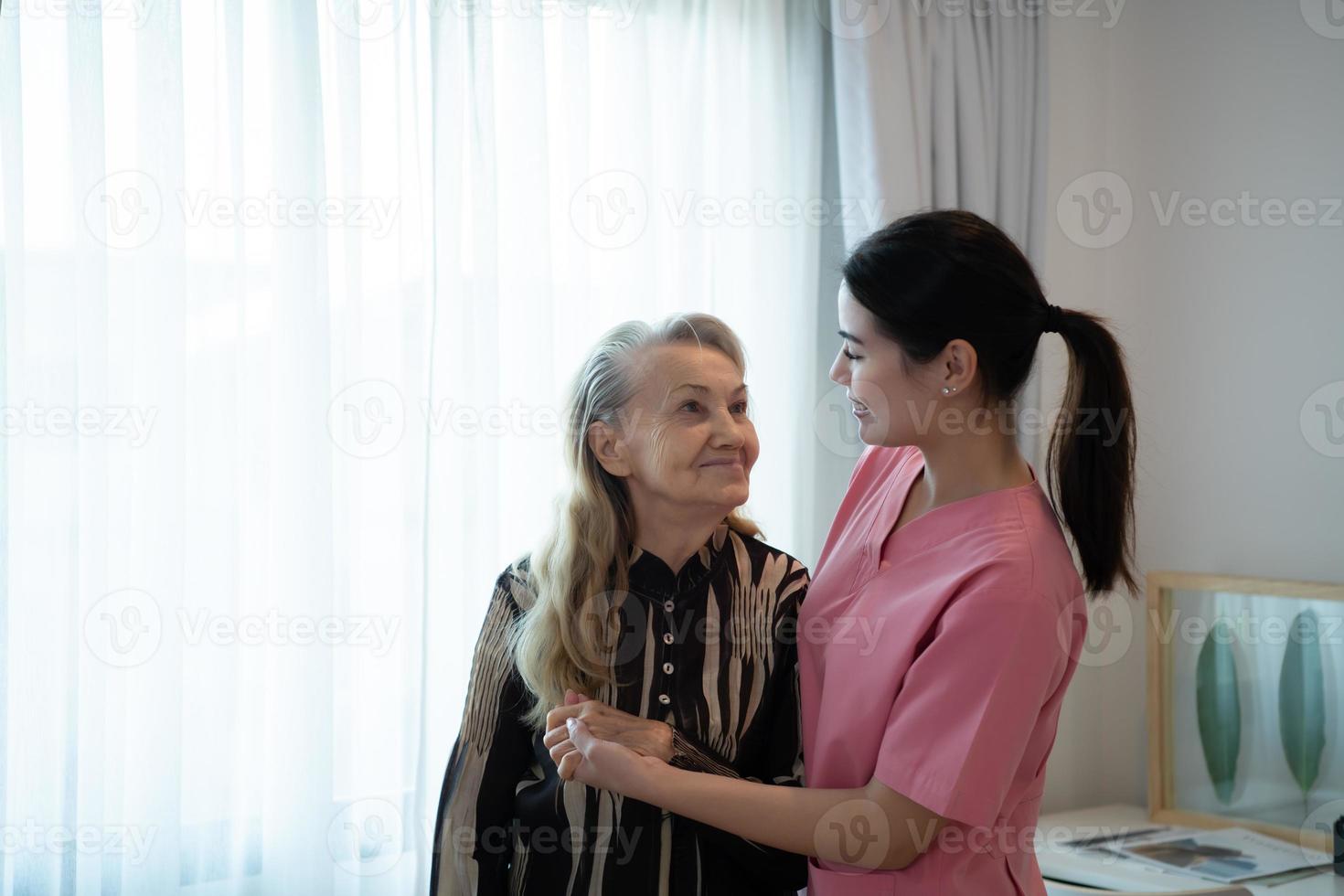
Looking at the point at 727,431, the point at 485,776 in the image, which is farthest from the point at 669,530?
the point at 485,776

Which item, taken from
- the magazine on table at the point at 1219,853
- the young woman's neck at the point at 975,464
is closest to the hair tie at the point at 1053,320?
the young woman's neck at the point at 975,464

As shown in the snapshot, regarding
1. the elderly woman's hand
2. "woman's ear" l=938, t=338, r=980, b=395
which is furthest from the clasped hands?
"woman's ear" l=938, t=338, r=980, b=395

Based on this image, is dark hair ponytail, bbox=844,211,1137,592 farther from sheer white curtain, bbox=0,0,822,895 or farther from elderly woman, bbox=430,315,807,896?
sheer white curtain, bbox=0,0,822,895

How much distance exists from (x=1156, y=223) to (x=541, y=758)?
6.82ft

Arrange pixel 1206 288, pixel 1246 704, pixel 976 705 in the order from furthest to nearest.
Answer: pixel 1206 288 < pixel 1246 704 < pixel 976 705

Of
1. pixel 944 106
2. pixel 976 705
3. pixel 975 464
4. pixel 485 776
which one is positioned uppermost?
pixel 944 106

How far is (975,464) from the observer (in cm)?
138

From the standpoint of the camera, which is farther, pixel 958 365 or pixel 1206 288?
pixel 1206 288

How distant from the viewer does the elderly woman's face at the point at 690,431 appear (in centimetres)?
144

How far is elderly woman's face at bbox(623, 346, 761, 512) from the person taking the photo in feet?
4.73

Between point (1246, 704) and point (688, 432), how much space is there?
171 cm

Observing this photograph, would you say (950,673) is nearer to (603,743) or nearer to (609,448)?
(603,743)

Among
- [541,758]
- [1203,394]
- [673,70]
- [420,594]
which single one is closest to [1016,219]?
[1203,394]

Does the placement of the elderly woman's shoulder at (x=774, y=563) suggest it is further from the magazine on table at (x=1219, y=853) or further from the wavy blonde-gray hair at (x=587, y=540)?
the magazine on table at (x=1219, y=853)
